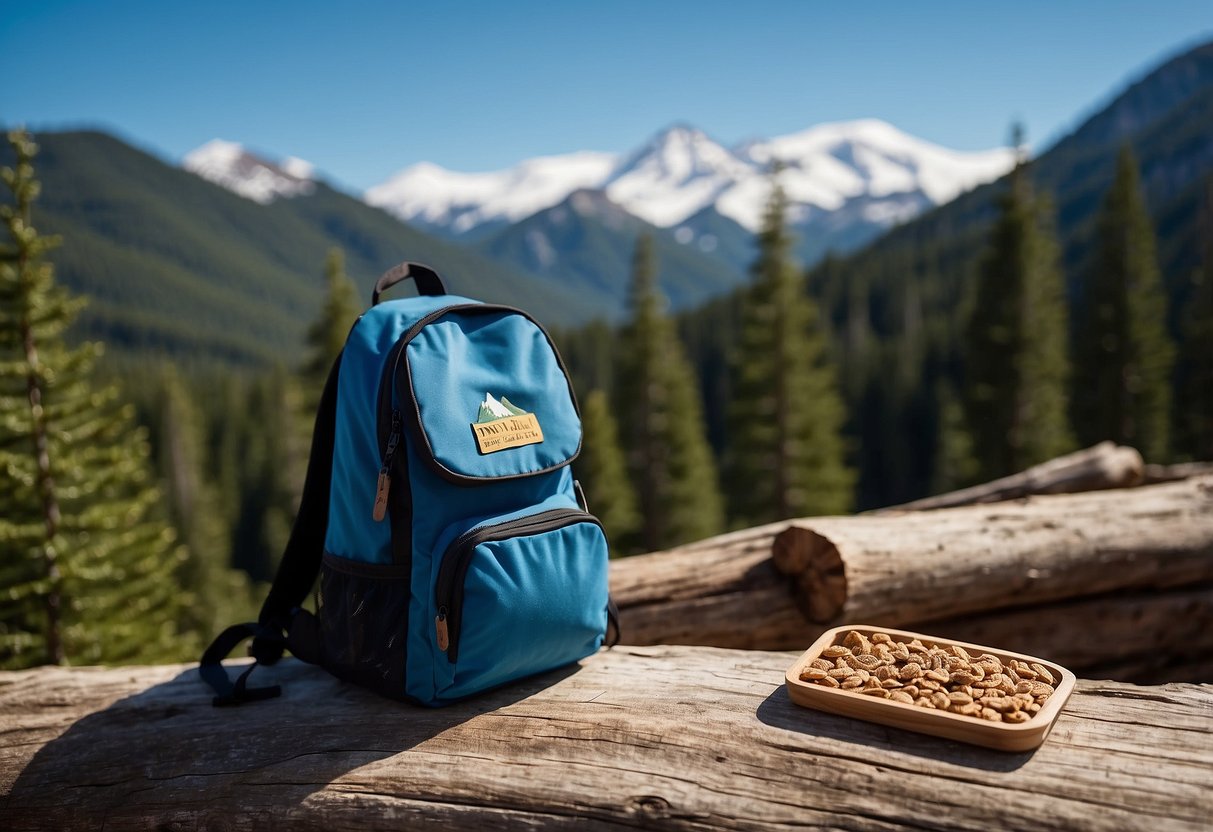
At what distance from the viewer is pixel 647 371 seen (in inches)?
1069

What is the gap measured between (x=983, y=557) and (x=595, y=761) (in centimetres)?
258

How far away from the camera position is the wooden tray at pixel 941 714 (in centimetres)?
228

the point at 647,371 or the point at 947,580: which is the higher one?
the point at 647,371

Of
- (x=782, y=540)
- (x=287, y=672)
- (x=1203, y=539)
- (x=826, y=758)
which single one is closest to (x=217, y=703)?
(x=287, y=672)

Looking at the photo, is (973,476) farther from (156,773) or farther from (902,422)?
(902,422)

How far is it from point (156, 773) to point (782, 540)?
2859 mm

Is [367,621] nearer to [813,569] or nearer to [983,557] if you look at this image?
[813,569]

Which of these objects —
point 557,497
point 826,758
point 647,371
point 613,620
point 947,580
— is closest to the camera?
point 826,758

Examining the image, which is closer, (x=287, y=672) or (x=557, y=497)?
(x=557, y=497)

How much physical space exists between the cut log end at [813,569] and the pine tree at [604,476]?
1976 centimetres

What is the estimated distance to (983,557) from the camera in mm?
4211

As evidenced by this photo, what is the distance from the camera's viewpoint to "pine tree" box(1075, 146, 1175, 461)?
29625 millimetres

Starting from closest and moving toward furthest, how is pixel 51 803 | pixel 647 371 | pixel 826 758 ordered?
pixel 826 758
pixel 51 803
pixel 647 371

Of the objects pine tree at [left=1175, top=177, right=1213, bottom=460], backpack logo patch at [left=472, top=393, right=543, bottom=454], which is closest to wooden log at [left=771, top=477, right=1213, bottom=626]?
backpack logo patch at [left=472, top=393, right=543, bottom=454]
